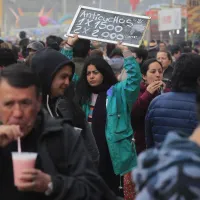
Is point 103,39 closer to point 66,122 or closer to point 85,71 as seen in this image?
point 85,71

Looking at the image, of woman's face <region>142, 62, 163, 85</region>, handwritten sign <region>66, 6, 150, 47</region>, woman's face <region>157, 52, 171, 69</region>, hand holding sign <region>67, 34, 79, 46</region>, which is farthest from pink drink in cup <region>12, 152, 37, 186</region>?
woman's face <region>157, 52, 171, 69</region>

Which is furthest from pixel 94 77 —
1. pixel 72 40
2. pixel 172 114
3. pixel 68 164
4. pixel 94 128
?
pixel 68 164

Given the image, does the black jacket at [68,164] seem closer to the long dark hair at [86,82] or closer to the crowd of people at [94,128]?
the crowd of people at [94,128]

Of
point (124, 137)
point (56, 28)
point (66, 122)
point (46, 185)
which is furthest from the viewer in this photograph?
point (56, 28)

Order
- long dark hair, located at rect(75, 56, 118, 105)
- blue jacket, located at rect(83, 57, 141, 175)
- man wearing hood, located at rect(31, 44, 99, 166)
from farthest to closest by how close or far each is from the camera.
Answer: long dark hair, located at rect(75, 56, 118, 105), blue jacket, located at rect(83, 57, 141, 175), man wearing hood, located at rect(31, 44, 99, 166)

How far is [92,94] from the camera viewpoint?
548 cm

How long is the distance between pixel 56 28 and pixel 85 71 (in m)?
37.6

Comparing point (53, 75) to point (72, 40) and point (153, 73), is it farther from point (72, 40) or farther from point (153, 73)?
point (153, 73)

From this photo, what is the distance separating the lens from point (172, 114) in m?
4.55

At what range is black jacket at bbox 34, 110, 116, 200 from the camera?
96.0 inches

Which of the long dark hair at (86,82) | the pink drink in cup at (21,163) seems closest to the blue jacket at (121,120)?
the long dark hair at (86,82)

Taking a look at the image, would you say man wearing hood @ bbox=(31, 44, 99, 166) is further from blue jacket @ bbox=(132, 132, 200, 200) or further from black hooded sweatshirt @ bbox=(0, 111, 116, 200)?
blue jacket @ bbox=(132, 132, 200, 200)

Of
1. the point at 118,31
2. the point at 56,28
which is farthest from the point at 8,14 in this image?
the point at 118,31

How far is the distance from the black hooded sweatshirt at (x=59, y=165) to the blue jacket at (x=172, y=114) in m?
1.87
